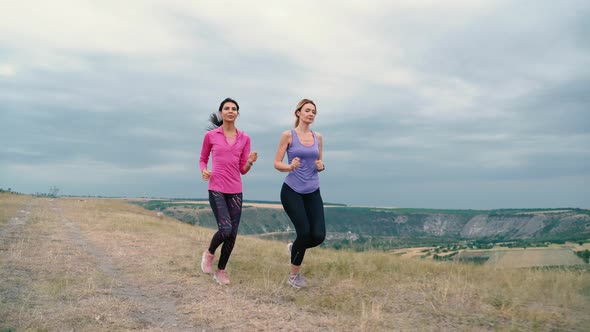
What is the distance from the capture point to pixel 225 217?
6.78 m

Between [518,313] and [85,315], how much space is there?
4908mm

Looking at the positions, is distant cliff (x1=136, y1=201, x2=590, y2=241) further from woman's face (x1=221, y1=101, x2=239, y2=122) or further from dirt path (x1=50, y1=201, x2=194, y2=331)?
woman's face (x1=221, y1=101, x2=239, y2=122)

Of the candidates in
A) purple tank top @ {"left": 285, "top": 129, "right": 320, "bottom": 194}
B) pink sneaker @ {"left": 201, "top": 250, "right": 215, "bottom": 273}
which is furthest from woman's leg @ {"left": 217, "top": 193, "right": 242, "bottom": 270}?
purple tank top @ {"left": 285, "top": 129, "right": 320, "bottom": 194}

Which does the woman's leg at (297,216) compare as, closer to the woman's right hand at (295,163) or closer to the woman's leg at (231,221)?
the woman's right hand at (295,163)

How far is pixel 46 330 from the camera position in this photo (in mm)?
4367

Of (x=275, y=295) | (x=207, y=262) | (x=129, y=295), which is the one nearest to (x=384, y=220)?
(x=207, y=262)

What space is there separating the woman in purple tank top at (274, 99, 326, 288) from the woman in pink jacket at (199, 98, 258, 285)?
23.5 inches

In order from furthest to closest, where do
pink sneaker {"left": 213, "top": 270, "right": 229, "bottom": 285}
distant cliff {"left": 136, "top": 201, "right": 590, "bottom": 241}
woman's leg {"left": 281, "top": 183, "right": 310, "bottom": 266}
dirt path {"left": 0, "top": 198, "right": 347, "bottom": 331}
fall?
distant cliff {"left": 136, "top": 201, "right": 590, "bottom": 241} < pink sneaker {"left": 213, "top": 270, "right": 229, "bottom": 285} < woman's leg {"left": 281, "top": 183, "right": 310, "bottom": 266} < dirt path {"left": 0, "top": 198, "right": 347, "bottom": 331}

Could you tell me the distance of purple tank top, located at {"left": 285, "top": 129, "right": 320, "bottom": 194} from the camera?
665 centimetres

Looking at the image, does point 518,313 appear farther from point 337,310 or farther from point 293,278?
point 293,278

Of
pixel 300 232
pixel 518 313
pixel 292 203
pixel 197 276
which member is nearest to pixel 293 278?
pixel 300 232

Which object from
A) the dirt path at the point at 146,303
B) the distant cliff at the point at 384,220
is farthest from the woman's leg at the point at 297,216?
the distant cliff at the point at 384,220

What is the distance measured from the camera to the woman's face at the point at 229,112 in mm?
6953

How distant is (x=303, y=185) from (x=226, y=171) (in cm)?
124
